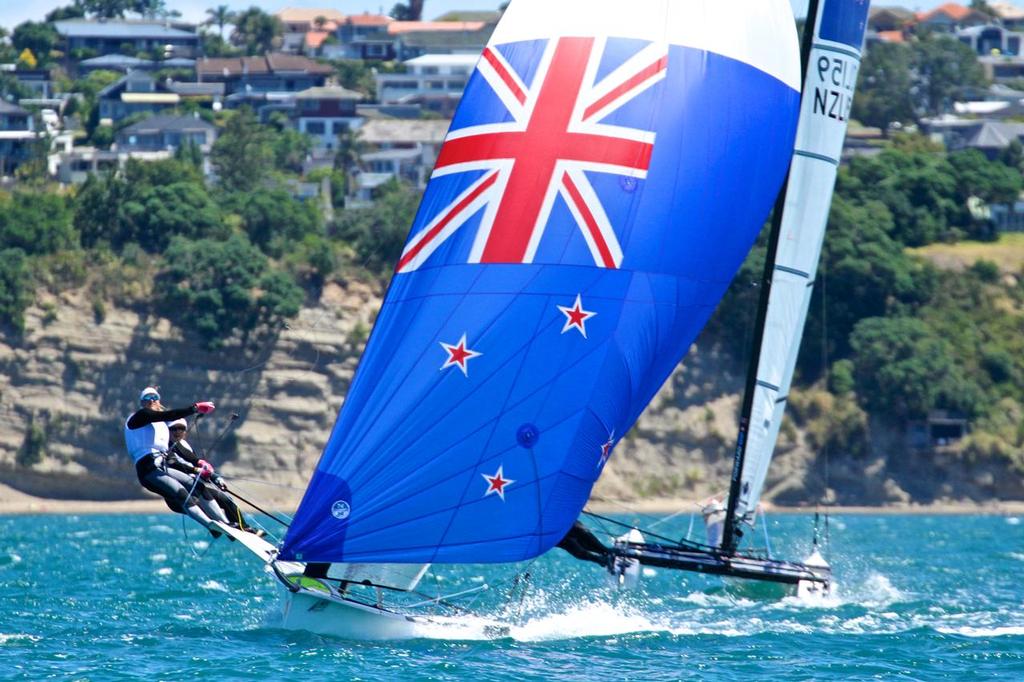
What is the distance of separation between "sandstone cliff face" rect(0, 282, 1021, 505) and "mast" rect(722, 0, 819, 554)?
98.7 ft

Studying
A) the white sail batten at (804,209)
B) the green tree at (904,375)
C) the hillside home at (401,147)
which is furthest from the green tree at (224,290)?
the white sail batten at (804,209)

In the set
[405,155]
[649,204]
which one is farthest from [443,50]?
[649,204]

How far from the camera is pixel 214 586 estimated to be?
2733 cm

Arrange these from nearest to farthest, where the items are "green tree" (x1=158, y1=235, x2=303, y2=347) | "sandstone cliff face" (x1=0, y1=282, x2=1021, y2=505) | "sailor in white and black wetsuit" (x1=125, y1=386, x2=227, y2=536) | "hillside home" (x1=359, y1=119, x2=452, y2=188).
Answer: "sailor in white and black wetsuit" (x1=125, y1=386, x2=227, y2=536)
"sandstone cliff face" (x1=0, y1=282, x2=1021, y2=505)
"green tree" (x1=158, y1=235, x2=303, y2=347)
"hillside home" (x1=359, y1=119, x2=452, y2=188)

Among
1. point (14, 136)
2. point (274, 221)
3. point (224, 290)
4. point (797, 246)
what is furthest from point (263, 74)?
point (797, 246)

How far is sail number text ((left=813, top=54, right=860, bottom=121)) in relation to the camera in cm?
2355

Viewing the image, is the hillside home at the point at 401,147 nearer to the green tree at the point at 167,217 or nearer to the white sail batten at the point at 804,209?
the green tree at the point at 167,217

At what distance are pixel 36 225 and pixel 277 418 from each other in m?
11.5

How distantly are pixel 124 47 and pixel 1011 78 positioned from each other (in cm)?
5904

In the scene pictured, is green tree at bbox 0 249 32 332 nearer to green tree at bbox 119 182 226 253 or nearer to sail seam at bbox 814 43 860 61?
green tree at bbox 119 182 226 253

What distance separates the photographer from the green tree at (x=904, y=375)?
60.7 m

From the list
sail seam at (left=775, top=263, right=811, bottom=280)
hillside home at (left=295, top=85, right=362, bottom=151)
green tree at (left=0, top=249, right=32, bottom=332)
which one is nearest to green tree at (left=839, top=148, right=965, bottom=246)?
green tree at (left=0, top=249, right=32, bottom=332)

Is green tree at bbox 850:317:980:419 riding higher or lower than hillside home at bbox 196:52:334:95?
lower

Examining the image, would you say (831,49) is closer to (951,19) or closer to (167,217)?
(167,217)
